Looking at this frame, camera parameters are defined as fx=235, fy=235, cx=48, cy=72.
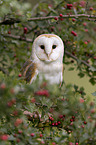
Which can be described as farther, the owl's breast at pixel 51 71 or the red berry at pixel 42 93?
the owl's breast at pixel 51 71

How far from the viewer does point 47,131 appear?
1.02 meters

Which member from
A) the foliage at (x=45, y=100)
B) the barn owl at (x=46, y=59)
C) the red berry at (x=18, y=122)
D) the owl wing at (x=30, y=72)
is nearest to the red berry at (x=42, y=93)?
the foliage at (x=45, y=100)

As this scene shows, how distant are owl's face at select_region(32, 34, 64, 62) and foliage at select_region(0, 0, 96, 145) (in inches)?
4.9

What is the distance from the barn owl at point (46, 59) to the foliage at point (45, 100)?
5.2 inches

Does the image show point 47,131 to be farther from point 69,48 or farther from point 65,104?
point 69,48

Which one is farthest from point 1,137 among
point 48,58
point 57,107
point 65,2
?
point 65,2

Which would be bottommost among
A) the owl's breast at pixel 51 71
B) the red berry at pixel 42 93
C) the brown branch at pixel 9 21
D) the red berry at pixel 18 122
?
the red berry at pixel 18 122

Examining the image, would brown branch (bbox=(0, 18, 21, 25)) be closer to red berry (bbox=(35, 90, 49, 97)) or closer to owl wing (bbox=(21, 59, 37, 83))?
owl wing (bbox=(21, 59, 37, 83))

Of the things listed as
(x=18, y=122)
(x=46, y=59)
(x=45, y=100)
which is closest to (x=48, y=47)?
(x=46, y=59)

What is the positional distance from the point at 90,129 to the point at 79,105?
11 centimetres

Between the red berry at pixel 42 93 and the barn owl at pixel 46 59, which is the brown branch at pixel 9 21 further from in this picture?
the red berry at pixel 42 93

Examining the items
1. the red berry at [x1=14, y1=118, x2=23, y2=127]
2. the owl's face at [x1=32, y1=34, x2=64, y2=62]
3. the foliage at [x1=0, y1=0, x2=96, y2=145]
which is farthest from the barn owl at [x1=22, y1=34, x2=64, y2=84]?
the red berry at [x1=14, y1=118, x2=23, y2=127]

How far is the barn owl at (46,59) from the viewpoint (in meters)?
1.37

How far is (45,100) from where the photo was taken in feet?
3.31
